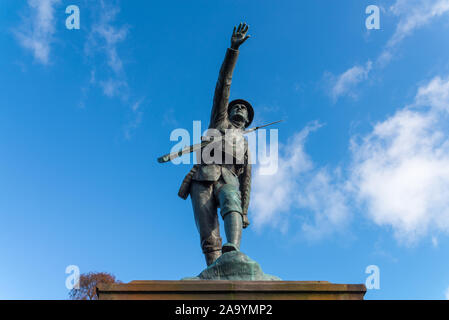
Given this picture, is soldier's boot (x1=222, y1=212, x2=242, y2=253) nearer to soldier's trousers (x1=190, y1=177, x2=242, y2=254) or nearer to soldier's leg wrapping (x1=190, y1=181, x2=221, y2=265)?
soldier's trousers (x1=190, y1=177, x2=242, y2=254)

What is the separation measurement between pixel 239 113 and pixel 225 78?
843 millimetres

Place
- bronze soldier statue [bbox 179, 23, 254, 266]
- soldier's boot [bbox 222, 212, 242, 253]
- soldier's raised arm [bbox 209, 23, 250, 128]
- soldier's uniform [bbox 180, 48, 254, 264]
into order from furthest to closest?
soldier's raised arm [bbox 209, 23, 250, 128] < soldier's uniform [bbox 180, 48, 254, 264] < bronze soldier statue [bbox 179, 23, 254, 266] < soldier's boot [bbox 222, 212, 242, 253]

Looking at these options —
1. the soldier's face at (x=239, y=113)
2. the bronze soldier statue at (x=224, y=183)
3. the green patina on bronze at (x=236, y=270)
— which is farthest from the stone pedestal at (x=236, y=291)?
the soldier's face at (x=239, y=113)

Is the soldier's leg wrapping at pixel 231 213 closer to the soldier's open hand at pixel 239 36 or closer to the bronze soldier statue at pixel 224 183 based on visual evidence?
the bronze soldier statue at pixel 224 183

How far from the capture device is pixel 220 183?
6.82 meters

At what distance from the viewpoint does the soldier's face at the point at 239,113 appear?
7746mm

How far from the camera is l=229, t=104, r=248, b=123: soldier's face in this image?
7.75 meters

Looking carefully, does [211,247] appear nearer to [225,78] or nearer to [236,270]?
[236,270]

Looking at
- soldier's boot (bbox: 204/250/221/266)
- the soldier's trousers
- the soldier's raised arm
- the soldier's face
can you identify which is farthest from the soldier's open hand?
soldier's boot (bbox: 204/250/221/266)

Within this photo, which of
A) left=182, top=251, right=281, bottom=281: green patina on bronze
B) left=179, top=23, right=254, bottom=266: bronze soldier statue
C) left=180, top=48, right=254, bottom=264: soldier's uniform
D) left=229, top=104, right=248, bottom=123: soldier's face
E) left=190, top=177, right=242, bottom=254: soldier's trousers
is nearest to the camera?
left=182, top=251, right=281, bottom=281: green patina on bronze

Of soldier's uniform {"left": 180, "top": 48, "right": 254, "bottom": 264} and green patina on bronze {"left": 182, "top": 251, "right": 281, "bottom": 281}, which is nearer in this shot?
green patina on bronze {"left": 182, "top": 251, "right": 281, "bottom": 281}
